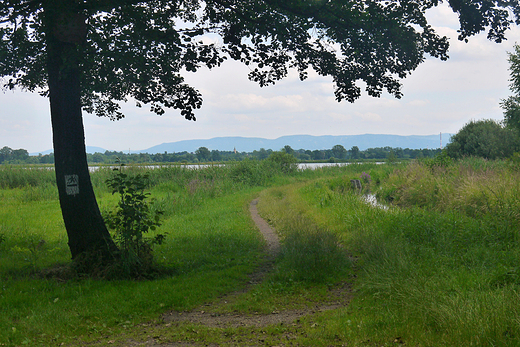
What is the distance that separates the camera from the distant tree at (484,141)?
121ft

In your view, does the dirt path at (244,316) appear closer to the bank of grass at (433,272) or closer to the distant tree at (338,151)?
the bank of grass at (433,272)

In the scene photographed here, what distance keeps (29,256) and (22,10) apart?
17.5ft

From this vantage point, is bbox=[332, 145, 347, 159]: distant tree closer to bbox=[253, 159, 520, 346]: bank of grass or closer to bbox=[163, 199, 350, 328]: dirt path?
bbox=[253, 159, 520, 346]: bank of grass

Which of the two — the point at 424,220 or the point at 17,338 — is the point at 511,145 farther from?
the point at 17,338

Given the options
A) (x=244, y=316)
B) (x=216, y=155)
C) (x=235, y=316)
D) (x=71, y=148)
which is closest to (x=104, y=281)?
(x=71, y=148)

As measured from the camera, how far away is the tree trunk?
24.3 ft

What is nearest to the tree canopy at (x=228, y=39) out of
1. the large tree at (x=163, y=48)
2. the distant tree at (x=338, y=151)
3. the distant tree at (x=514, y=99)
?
the large tree at (x=163, y=48)

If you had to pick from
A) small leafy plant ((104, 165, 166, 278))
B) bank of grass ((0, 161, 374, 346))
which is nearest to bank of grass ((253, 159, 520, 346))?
bank of grass ((0, 161, 374, 346))

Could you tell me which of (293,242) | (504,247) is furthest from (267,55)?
(504,247)

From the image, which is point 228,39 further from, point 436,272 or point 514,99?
point 514,99

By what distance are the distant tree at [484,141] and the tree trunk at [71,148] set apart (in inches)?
1485

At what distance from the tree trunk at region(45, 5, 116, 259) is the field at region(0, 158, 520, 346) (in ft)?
2.78

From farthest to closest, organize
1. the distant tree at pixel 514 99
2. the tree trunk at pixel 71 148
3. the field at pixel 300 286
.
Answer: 1. the distant tree at pixel 514 99
2. the tree trunk at pixel 71 148
3. the field at pixel 300 286

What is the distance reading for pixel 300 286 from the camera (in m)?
6.58
